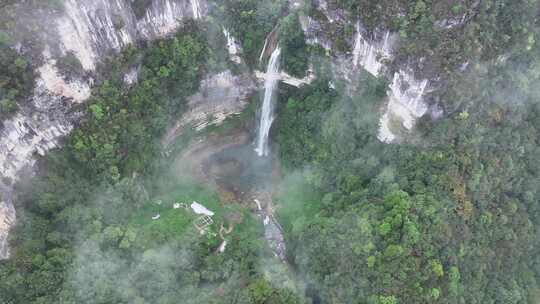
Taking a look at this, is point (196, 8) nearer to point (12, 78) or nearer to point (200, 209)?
point (12, 78)

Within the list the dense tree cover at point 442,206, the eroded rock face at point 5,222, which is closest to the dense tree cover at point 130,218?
the eroded rock face at point 5,222

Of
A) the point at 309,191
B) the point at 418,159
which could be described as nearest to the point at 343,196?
the point at 309,191

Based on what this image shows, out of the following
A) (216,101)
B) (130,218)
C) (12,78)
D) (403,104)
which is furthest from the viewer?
(216,101)

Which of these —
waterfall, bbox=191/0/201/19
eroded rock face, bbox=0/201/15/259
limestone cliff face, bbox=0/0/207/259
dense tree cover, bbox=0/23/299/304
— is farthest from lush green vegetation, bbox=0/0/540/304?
waterfall, bbox=191/0/201/19

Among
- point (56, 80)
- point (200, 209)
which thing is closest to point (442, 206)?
point (200, 209)

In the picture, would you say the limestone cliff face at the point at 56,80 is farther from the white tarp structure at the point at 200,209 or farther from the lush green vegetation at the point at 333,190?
the white tarp structure at the point at 200,209

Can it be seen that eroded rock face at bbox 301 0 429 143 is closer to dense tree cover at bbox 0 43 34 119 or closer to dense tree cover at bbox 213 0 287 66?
dense tree cover at bbox 213 0 287 66
